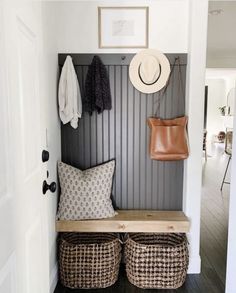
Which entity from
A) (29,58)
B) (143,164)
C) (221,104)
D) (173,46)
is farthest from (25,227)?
(221,104)

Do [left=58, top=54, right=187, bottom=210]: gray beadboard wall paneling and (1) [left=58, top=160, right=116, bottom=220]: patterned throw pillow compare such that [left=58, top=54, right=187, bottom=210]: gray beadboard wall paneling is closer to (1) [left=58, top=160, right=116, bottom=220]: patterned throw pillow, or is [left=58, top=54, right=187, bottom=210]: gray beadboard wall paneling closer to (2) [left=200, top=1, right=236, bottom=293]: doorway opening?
(1) [left=58, top=160, right=116, bottom=220]: patterned throw pillow

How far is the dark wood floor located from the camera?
7.10ft

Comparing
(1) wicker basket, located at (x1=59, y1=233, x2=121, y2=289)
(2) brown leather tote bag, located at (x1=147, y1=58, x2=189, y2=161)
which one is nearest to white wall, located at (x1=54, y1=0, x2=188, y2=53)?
(2) brown leather tote bag, located at (x1=147, y1=58, x2=189, y2=161)

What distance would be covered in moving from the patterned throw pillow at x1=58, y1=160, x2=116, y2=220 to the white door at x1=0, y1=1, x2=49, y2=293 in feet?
2.40

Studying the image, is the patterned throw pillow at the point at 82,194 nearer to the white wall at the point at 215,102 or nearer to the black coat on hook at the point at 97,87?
the black coat on hook at the point at 97,87

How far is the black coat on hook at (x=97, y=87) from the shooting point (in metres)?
2.21

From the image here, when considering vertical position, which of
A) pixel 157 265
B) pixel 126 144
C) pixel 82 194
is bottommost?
pixel 157 265

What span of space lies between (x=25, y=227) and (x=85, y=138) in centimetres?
132

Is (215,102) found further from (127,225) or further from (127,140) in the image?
(127,225)

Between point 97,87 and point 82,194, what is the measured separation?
0.84 m

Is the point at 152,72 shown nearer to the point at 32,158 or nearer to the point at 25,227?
the point at 32,158

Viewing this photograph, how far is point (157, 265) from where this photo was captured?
214 cm

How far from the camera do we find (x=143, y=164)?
7.90ft

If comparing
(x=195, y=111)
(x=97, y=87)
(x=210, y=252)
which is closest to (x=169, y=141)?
(x=195, y=111)
